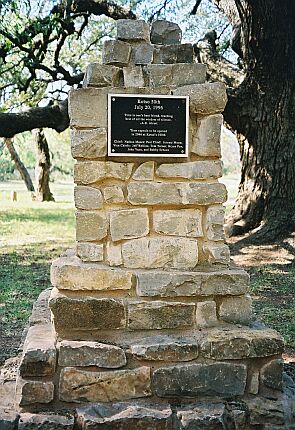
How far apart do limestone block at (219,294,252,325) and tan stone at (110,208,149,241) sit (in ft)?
2.25

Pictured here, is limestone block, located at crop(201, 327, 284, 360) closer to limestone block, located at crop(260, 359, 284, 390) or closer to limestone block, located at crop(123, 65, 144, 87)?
limestone block, located at crop(260, 359, 284, 390)

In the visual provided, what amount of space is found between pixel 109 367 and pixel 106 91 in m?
1.65

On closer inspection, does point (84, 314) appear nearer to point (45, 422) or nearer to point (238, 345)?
point (45, 422)

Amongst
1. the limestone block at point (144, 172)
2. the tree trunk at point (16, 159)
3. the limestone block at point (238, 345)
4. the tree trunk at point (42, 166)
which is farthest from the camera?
the tree trunk at point (16, 159)

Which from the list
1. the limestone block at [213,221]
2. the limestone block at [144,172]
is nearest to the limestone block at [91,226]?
the limestone block at [144,172]

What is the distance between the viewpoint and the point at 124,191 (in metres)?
3.59

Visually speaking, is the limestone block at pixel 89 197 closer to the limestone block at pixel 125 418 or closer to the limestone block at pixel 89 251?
the limestone block at pixel 89 251

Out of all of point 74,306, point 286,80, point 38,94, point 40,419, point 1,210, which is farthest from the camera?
point 1,210

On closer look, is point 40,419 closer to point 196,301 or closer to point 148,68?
point 196,301

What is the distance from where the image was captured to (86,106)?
353cm

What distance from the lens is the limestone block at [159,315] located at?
11.6 ft

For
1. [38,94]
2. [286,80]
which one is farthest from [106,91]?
[38,94]

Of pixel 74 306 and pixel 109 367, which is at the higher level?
pixel 74 306

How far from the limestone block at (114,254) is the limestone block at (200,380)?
2.26 ft
